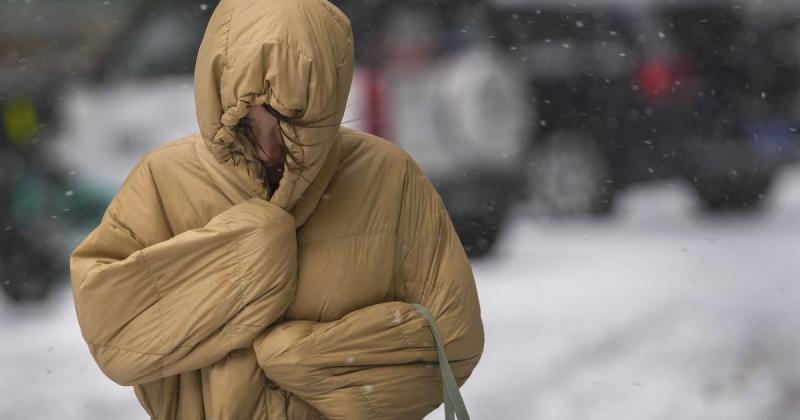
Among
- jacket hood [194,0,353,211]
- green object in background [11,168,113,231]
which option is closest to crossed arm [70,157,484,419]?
jacket hood [194,0,353,211]

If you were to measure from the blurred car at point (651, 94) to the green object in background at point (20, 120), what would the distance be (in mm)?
2858

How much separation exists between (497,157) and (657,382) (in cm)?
245

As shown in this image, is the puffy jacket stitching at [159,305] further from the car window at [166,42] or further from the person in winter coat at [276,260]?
the car window at [166,42]

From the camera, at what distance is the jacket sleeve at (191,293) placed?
2500 mm

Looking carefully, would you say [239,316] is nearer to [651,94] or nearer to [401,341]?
[401,341]

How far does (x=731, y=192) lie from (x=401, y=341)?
7.16 m

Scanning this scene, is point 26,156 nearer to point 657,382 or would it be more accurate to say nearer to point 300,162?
point 657,382

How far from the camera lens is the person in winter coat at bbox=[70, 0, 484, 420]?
94.3 inches

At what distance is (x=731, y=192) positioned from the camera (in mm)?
9375

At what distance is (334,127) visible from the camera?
2.47m

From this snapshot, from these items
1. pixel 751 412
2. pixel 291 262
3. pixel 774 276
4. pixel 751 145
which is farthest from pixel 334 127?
pixel 751 145

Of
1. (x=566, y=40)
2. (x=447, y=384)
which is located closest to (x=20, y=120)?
(x=566, y=40)

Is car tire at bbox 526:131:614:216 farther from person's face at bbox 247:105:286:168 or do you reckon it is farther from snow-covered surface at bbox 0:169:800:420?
person's face at bbox 247:105:286:168

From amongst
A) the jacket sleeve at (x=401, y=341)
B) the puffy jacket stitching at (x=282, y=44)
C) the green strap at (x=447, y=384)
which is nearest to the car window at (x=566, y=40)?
the jacket sleeve at (x=401, y=341)
